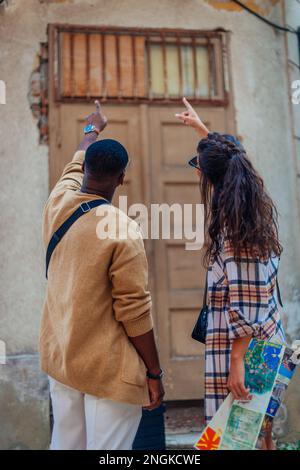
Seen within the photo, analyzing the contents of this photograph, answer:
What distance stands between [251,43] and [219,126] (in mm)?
865

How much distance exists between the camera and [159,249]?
4.69m

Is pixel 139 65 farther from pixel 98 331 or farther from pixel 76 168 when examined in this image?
pixel 98 331

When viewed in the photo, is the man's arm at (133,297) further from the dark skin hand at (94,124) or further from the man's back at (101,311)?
the dark skin hand at (94,124)

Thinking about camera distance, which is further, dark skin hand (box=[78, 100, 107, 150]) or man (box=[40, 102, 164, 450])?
dark skin hand (box=[78, 100, 107, 150])

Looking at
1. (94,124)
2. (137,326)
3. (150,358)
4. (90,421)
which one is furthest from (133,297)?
(94,124)

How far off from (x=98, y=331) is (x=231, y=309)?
56 centimetres

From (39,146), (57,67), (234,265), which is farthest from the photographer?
(57,67)

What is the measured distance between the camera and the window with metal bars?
4.75 m

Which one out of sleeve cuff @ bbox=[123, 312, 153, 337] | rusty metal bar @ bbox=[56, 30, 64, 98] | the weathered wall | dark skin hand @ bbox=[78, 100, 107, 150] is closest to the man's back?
sleeve cuff @ bbox=[123, 312, 153, 337]

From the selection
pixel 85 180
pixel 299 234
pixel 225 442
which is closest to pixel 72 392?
pixel 225 442

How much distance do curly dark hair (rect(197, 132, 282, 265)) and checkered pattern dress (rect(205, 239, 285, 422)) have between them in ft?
0.18

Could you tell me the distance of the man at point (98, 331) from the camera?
2238 millimetres

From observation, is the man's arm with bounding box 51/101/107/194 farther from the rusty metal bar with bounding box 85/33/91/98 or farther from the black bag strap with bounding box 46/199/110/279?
the rusty metal bar with bounding box 85/33/91/98

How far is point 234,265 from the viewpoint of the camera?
2355mm
